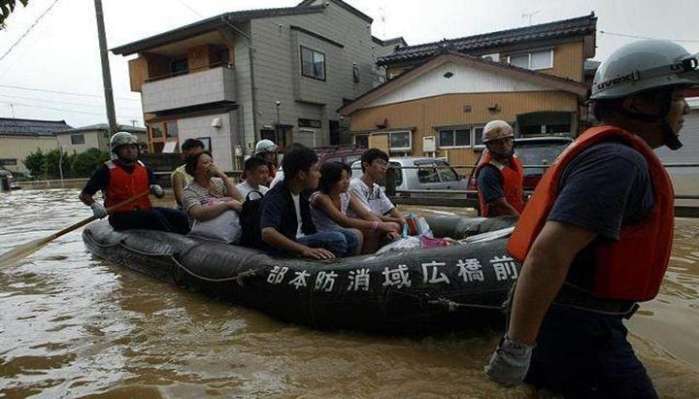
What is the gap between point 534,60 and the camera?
1642 cm

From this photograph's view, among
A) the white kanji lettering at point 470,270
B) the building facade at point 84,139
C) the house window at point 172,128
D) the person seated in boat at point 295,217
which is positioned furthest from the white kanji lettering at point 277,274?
the building facade at point 84,139

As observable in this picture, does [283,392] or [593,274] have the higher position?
[593,274]

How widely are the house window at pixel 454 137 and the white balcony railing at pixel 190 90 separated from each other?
26.9ft

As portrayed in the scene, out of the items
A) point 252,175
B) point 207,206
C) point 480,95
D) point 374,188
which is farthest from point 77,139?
point 374,188

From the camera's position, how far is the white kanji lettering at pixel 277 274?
362 cm

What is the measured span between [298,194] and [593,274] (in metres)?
2.97

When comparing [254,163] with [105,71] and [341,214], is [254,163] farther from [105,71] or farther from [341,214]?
[105,71]

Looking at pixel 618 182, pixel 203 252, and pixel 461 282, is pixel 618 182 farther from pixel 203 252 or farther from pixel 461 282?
pixel 203 252

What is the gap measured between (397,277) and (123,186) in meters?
4.25

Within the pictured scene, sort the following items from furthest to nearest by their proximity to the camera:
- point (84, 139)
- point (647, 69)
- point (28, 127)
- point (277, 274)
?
point (28, 127)
point (84, 139)
point (277, 274)
point (647, 69)

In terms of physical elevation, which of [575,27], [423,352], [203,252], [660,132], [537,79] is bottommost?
[423,352]

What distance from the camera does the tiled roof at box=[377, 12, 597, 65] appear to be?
15.4m

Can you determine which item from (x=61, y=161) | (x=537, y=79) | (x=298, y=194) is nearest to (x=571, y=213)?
(x=298, y=194)

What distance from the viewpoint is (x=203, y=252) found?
14.5 feet
